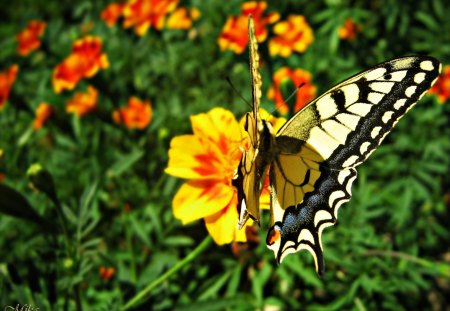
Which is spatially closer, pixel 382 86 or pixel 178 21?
pixel 382 86

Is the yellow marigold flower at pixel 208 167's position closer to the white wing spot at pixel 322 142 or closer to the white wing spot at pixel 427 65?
the white wing spot at pixel 322 142

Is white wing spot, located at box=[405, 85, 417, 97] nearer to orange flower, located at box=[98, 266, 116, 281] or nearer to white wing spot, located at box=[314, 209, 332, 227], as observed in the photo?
white wing spot, located at box=[314, 209, 332, 227]

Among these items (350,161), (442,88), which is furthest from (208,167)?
(442,88)

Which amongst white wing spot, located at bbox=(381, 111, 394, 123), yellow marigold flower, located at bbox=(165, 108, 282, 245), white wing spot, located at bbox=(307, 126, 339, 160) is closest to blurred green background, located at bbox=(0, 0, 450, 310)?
yellow marigold flower, located at bbox=(165, 108, 282, 245)

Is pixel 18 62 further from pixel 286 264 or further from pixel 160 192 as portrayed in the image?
pixel 286 264

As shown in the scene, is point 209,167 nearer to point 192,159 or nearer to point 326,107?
point 192,159
